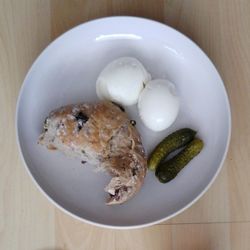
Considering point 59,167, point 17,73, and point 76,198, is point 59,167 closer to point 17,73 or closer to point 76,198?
point 76,198

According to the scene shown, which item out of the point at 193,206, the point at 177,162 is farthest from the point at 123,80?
the point at 193,206

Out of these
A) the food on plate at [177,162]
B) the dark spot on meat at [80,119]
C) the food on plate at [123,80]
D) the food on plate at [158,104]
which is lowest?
the food on plate at [177,162]

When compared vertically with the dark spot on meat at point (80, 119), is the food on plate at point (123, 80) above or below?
above

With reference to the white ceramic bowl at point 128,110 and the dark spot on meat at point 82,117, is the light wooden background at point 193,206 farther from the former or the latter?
the dark spot on meat at point 82,117

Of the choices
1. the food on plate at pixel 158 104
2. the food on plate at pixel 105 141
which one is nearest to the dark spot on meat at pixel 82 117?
the food on plate at pixel 105 141

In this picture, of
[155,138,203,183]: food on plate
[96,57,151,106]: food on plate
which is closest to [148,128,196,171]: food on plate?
[155,138,203,183]: food on plate

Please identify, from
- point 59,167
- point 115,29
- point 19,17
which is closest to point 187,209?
point 59,167

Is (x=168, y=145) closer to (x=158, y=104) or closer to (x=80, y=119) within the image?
(x=158, y=104)
